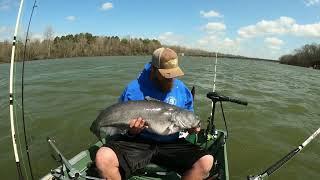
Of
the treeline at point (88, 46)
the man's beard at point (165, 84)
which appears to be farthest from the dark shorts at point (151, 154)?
the treeline at point (88, 46)

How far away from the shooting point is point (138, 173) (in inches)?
234

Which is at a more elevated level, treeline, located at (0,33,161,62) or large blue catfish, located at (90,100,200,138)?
treeline, located at (0,33,161,62)

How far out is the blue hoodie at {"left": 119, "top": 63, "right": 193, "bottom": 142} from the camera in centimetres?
559

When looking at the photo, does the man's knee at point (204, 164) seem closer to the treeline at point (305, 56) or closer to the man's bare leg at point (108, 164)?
the man's bare leg at point (108, 164)

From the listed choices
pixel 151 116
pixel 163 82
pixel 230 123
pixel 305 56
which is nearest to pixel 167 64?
pixel 163 82

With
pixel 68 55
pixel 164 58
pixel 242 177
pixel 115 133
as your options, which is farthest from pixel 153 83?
pixel 68 55

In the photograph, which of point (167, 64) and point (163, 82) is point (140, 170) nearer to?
point (163, 82)

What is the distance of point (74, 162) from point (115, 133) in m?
0.98

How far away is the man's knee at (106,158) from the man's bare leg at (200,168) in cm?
106

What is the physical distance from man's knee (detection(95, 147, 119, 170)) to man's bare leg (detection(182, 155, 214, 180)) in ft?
3.48

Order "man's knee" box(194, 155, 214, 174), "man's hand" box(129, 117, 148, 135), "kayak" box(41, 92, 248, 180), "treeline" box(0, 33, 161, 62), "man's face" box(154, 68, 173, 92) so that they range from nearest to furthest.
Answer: "man's hand" box(129, 117, 148, 135)
"kayak" box(41, 92, 248, 180)
"man's knee" box(194, 155, 214, 174)
"man's face" box(154, 68, 173, 92)
"treeline" box(0, 33, 161, 62)

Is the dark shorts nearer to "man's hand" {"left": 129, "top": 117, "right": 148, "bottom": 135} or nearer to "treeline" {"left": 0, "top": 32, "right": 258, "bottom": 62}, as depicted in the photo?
"man's hand" {"left": 129, "top": 117, "right": 148, "bottom": 135}

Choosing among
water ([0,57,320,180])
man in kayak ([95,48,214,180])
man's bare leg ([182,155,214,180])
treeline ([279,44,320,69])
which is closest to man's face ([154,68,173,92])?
man in kayak ([95,48,214,180])

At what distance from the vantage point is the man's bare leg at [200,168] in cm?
527
